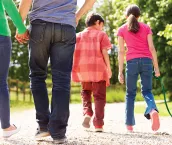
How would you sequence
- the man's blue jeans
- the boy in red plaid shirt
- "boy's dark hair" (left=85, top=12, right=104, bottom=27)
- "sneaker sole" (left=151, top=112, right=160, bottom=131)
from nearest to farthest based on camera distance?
"sneaker sole" (left=151, top=112, right=160, bottom=131) < the man's blue jeans < the boy in red plaid shirt < "boy's dark hair" (left=85, top=12, right=104, bottom=27)

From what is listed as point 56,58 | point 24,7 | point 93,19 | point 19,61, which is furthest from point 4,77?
point 19,61

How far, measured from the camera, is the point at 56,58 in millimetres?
5258

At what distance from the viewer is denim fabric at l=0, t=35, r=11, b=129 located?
17.9 feet

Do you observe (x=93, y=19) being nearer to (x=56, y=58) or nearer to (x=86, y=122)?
(x=86, y=122)

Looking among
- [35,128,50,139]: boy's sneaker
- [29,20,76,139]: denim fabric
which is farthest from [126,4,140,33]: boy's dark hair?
[35,128,50,139]: boy's sneaker

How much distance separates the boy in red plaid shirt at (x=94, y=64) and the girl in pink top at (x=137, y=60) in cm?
25

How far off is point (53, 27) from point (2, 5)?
67cm

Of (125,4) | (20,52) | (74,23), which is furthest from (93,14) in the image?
(20,52)

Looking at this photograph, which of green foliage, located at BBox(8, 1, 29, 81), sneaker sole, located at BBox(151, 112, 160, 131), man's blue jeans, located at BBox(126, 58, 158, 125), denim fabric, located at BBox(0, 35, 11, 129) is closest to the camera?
denim fabric, located at BBox(0, 35, 11, 129)

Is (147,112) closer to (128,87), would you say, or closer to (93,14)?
(128,87)

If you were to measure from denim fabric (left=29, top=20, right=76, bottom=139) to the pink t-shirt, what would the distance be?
75.6 inches

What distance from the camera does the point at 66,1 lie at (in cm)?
532

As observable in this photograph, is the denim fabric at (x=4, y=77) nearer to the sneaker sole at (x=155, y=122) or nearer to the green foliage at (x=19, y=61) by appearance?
the sneaker sole at (x=155, y=122)

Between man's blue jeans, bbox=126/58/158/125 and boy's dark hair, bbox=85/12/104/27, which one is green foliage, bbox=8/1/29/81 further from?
man's blue jeans, bbox=126/58/158/125
